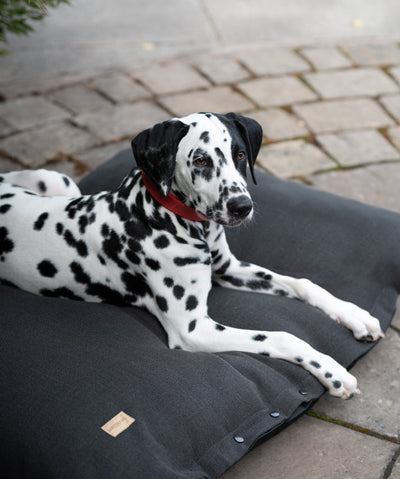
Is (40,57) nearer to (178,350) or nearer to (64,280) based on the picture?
(64,280)

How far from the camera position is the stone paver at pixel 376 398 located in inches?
127

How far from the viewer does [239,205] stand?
289 cm

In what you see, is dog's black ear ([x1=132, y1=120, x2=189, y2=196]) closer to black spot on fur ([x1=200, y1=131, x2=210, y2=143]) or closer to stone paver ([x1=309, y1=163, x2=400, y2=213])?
black spot on fur ([x1=200, y1=131, x2=210, y2=143])

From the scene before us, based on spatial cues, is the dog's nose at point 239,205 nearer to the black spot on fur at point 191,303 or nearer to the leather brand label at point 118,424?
the black spot on fur at point 191,303

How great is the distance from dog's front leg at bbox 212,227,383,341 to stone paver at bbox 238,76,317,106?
290cm

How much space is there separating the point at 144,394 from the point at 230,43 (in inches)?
211

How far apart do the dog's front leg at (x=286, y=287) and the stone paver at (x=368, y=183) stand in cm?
167

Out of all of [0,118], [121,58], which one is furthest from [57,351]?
[121,58]

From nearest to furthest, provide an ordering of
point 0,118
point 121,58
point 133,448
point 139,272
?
point 133,448
point 139,272
point 0,118
point 121,58

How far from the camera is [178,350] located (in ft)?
10.1

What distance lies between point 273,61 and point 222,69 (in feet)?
1.93

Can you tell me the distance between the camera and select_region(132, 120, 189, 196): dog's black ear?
295 centimetres

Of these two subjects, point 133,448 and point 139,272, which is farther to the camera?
point 139,272

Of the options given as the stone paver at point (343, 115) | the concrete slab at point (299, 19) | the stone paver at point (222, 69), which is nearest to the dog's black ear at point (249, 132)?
the stone paver at point (343, 115)
